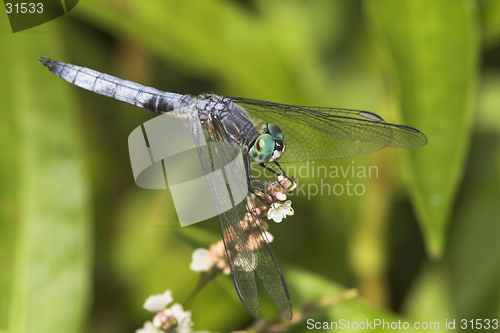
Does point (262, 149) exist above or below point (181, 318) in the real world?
above

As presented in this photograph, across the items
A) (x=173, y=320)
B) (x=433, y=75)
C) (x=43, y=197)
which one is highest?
(x=433, y=75)

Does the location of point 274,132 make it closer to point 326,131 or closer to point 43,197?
point 326,131

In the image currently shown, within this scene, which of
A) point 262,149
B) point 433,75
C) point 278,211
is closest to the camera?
point 278,211

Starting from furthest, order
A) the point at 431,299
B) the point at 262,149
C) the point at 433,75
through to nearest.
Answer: the point at 431,299, the point at 433,75, the point at 262,149

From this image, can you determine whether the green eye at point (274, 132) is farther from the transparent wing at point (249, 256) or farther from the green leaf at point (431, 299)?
the green leaf at point (431, 299)

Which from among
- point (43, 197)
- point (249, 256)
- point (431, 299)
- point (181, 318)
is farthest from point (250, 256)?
point (431, 299)

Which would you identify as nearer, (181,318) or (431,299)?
(181,318)

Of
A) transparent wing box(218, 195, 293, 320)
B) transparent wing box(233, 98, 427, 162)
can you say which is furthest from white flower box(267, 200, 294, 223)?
transparent wing box(233, 98, 427, 162)
